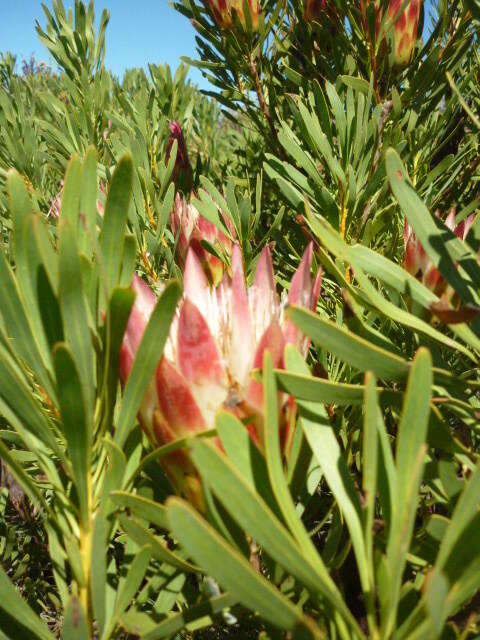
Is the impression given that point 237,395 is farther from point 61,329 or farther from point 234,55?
point 234,55

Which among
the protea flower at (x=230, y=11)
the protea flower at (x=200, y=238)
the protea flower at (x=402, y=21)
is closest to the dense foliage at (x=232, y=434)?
the protea flower at (x=200, y=238)

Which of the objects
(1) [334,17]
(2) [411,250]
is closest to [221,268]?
(2) [411,250]

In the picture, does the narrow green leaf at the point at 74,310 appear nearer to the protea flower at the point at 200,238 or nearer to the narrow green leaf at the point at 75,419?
the narrow green leaf at the point at 75,419

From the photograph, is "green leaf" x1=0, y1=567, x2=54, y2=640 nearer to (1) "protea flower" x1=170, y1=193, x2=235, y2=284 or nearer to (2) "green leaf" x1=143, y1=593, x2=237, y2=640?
(2) "green leaf" x1=143, y1=593, x2=237, y2=640

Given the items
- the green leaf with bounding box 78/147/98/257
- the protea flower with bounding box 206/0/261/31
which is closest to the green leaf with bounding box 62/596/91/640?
the green leaf with bounding box 78/147/98/257

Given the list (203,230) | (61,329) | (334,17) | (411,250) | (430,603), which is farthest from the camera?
(334,17)

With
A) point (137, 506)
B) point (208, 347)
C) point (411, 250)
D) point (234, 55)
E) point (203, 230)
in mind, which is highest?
point (234, 55)
